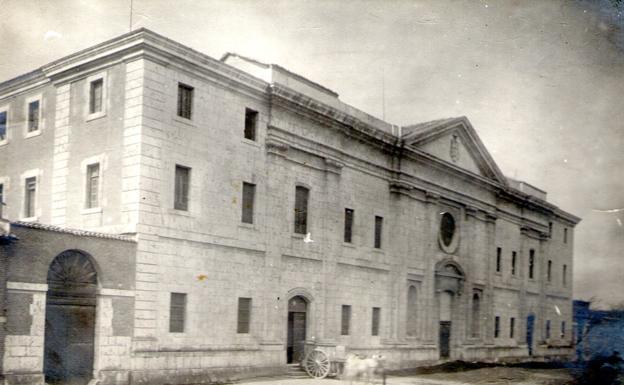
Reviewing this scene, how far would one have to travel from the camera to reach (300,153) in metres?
26.2

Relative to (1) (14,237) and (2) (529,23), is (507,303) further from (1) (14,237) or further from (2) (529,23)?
(1) (14,237)

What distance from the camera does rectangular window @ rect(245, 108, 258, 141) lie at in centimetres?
2419

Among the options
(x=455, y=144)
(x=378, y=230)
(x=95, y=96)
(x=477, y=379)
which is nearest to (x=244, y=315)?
(x=95, y=96)

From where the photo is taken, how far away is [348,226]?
28.8 m

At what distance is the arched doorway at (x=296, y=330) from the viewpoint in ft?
83.9

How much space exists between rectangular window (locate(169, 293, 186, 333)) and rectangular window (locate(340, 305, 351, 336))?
8484 millimetres

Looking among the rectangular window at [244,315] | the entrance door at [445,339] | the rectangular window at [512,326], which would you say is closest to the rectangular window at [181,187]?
the rectangular window at [244,315]

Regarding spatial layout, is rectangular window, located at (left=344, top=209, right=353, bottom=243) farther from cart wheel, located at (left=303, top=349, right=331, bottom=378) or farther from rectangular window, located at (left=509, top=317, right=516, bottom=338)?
rectangular window, located at (left=509, top=317, right=516, bottom=338)

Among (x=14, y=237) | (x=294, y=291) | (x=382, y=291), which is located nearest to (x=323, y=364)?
(x=294, y=291)

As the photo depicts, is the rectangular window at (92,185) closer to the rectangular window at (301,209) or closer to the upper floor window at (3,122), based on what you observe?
the upper floor window at (3,122)

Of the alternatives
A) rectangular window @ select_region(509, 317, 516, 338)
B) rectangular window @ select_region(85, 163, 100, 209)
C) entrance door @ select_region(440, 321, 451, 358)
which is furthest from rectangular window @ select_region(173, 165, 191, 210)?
rectangular window @ select_region(509, 317, 516, 338)

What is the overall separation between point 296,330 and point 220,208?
19.3 feet

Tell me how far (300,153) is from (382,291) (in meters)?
7.58

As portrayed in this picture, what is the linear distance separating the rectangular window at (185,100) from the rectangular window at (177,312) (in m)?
5.23
